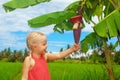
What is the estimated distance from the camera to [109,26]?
560 centimetres

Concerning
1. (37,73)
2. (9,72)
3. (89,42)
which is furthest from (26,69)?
(9,72)

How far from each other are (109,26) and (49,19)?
2.74ft

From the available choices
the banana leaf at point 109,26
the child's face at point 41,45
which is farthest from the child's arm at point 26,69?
the banana leaf at point 109,26

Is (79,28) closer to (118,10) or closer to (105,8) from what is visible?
(118,10)

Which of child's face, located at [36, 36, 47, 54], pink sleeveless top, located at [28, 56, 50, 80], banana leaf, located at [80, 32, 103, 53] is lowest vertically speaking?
pink sleeveless top, located at [28, 56, 50, 80]

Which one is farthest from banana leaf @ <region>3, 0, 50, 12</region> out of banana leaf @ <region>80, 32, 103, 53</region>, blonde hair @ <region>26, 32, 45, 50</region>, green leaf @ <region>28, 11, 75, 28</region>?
blonde hair @ <region>26, 32, 45, 50</region>

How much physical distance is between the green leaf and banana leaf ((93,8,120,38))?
632 millimetres

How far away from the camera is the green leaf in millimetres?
6004

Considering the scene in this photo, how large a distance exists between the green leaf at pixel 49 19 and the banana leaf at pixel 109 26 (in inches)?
24.9

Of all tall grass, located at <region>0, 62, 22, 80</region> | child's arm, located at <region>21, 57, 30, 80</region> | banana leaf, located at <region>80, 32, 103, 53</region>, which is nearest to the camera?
child's arm, located at <region>21, 57, 30, 80</region>

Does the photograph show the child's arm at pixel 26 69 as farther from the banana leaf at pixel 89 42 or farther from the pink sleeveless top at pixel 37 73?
the banana leaf at pixel 89 42

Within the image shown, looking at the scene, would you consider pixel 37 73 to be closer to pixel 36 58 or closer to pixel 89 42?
pixel 36 58

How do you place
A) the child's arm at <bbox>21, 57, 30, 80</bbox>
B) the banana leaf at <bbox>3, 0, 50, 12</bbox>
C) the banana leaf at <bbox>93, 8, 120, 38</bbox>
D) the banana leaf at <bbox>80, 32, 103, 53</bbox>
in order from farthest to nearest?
the banana leaf at <bbox>80, 32, 103, 53</bbox>
the banana leaf at <bbox>3, 0, 50, 12</bbox>
the banana leaf at <bbox>93, 8, 120, 38</bbox>
the child's arm at <bbox>21, 57, 30, 80</bbox>

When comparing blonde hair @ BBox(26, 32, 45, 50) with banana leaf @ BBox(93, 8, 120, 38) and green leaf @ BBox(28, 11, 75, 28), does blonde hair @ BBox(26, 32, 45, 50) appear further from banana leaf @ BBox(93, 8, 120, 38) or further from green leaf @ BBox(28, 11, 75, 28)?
green leaf @ BBox(28, 11, 75, 28)
